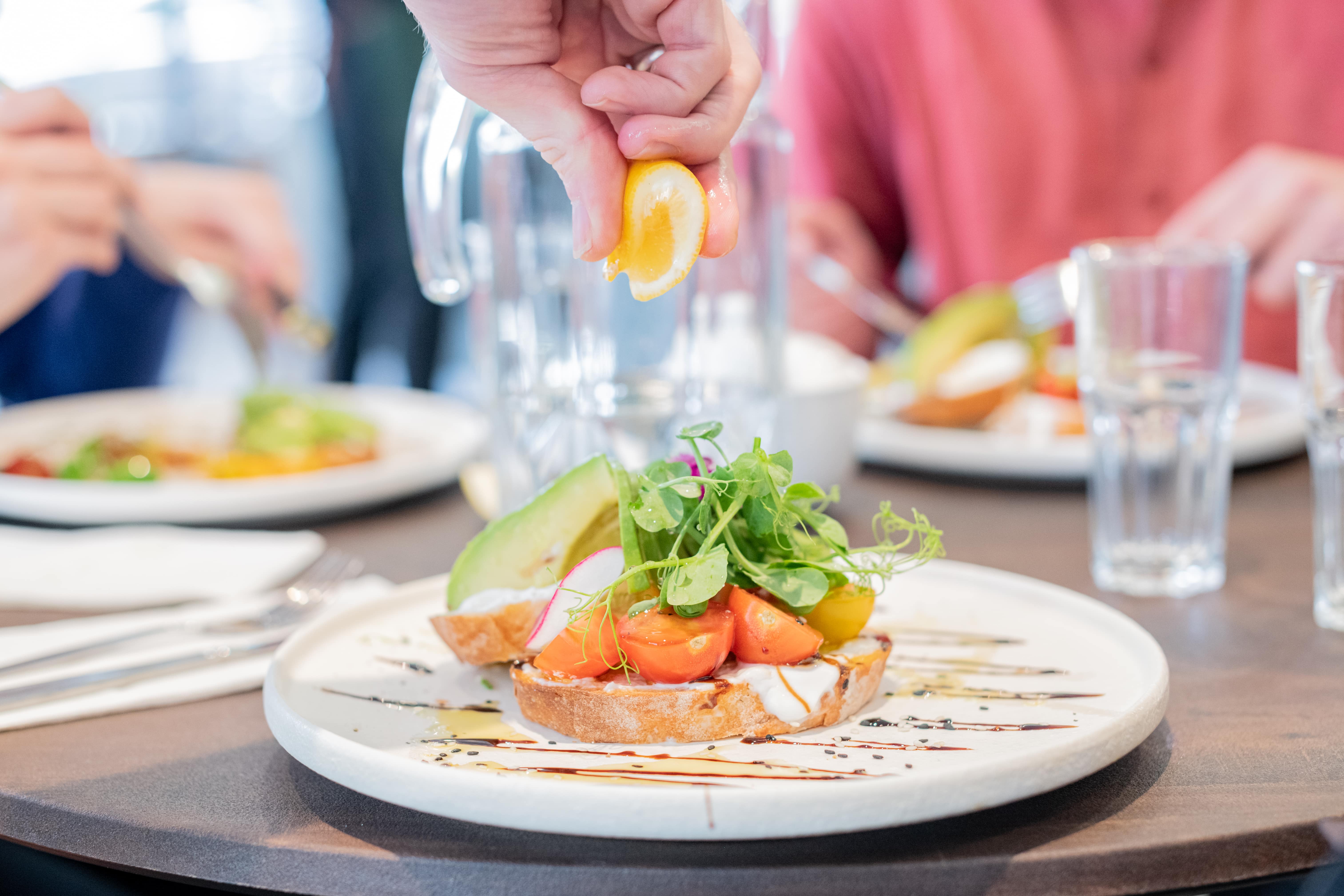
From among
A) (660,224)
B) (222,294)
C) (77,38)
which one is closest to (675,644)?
(660,224)

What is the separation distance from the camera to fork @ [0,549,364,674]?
104 cm

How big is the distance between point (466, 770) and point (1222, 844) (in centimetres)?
43

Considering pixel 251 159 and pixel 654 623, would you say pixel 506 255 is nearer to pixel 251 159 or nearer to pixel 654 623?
pixel 654 623

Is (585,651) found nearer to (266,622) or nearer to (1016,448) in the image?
(266,622)

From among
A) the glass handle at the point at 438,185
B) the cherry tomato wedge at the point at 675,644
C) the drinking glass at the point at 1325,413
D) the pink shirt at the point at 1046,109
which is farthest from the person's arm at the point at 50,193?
the pink shirt at the point at 1046,109

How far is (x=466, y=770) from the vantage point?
2.17 ft

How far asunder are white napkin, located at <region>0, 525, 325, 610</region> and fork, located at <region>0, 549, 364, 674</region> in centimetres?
8

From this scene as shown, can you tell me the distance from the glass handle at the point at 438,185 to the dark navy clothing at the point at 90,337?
2522mm

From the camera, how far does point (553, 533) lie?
92 centimetres

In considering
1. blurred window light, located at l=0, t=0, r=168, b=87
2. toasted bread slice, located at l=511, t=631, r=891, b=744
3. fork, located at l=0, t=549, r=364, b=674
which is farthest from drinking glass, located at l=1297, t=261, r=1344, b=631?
blurred window light, located at l=0, t=0, r=168, b=87

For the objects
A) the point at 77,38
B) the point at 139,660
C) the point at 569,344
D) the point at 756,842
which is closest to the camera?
the point at 756,842

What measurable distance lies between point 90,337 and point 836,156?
93.6 inches

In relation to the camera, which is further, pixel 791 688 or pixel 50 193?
pixel 50 193

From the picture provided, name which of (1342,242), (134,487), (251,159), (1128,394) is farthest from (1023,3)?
(251,159)
